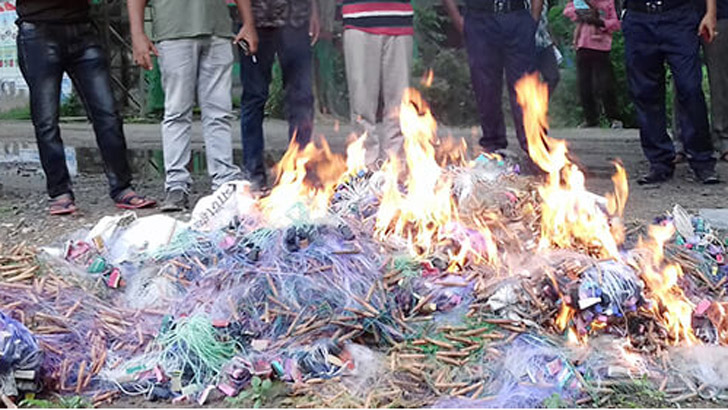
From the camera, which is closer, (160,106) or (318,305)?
(318,305)

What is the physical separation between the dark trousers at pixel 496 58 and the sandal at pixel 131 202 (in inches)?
108

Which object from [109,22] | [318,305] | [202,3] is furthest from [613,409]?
[109,22]

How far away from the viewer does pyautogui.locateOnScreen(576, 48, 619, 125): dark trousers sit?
11.9m

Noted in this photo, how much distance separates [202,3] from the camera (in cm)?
623

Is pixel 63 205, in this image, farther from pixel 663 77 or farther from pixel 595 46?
pixel 595 46

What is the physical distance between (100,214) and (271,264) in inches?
107

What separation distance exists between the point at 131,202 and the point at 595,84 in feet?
25.8

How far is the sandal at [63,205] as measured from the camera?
634cm

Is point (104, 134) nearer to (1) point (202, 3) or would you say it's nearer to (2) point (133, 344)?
(1) point (202, 3)

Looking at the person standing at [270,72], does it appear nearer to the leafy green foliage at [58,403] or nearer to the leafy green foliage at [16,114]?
the leafy green foliage at [58,403]

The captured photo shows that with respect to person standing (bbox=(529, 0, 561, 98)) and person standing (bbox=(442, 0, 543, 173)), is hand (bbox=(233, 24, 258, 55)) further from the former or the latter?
person standing (bbox=(529, 0, 561, 98))

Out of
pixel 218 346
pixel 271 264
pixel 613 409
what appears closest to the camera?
pixel 613 409

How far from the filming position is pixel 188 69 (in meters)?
6.25

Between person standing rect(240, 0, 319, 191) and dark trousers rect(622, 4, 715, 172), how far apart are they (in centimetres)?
255
